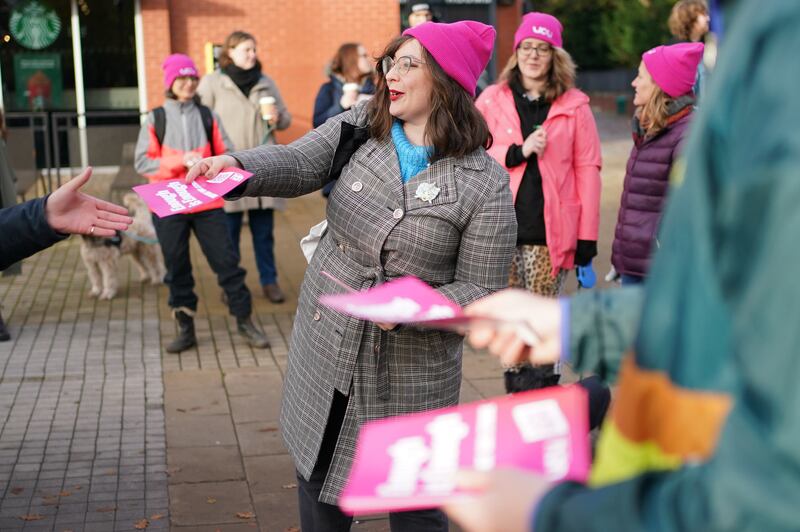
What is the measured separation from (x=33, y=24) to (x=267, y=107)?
1084 centimetres

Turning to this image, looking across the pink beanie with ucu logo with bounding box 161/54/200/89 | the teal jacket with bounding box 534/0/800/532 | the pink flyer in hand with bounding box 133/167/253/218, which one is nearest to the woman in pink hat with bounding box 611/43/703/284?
the pink flyer in hand with bounding box 133/167/253/218

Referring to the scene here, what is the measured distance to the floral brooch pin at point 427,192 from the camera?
3650mm

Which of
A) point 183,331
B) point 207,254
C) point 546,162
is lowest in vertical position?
point 183,331

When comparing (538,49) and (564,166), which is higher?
(538,49)

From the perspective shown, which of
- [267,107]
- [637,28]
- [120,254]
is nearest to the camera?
[267,107]

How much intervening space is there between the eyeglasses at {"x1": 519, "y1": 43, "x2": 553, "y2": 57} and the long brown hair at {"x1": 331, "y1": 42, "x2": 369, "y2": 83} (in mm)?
3897

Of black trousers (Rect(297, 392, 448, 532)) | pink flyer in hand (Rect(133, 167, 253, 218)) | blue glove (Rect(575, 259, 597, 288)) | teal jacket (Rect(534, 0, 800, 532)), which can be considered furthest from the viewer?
blue glove (Rect(575, 259, 597, 288))

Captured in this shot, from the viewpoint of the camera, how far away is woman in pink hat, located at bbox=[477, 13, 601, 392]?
20.5 ft

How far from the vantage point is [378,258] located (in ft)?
12.0

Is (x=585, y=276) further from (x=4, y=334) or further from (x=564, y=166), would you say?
(x=4, y=334)

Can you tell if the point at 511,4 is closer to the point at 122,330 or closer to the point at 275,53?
the point at 275,53

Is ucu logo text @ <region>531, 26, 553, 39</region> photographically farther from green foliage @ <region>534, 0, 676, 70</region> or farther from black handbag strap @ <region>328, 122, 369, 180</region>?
green foliage @ <region>534, 0, 676, 70</region>

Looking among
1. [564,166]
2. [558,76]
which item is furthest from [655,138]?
[558,76]

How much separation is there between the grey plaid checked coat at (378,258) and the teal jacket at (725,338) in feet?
A: 7.69
